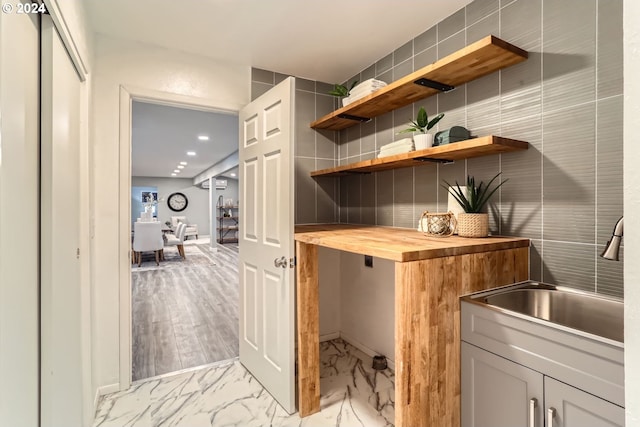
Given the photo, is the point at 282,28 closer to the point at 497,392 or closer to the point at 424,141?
the point at 424,141

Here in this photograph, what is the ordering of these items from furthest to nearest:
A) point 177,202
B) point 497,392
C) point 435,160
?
point 177,202 → point 435,160 → point 497,392

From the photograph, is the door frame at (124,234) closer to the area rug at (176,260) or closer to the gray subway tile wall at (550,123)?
the gray subway tile wall at (550,123)

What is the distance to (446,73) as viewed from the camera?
5.67 ft

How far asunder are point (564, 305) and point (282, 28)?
7.07 feet

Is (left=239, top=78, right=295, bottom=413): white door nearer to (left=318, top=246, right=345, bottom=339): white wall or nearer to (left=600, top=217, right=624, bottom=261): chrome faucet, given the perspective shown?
(left=318, top=246, right=345, bottom=339): white wall

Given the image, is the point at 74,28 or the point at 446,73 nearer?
the point at 74,28

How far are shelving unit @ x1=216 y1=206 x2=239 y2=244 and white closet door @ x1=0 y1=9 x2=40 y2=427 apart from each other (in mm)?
10271

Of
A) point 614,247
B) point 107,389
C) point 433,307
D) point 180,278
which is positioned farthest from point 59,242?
point 180,278

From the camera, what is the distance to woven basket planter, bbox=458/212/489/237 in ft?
5.25

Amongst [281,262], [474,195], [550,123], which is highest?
[550,123]

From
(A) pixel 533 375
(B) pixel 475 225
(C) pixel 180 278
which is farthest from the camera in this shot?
(C) pixel 180 278

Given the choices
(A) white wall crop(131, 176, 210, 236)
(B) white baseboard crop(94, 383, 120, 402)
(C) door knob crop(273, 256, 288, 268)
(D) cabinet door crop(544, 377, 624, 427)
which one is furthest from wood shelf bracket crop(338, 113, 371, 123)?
(A) white wall crop(131, 176, 210, 236)

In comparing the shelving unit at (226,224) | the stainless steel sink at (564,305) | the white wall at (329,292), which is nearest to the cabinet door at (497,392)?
the stainless steel sink at (564,305)

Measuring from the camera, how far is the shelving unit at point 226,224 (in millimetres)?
11312
